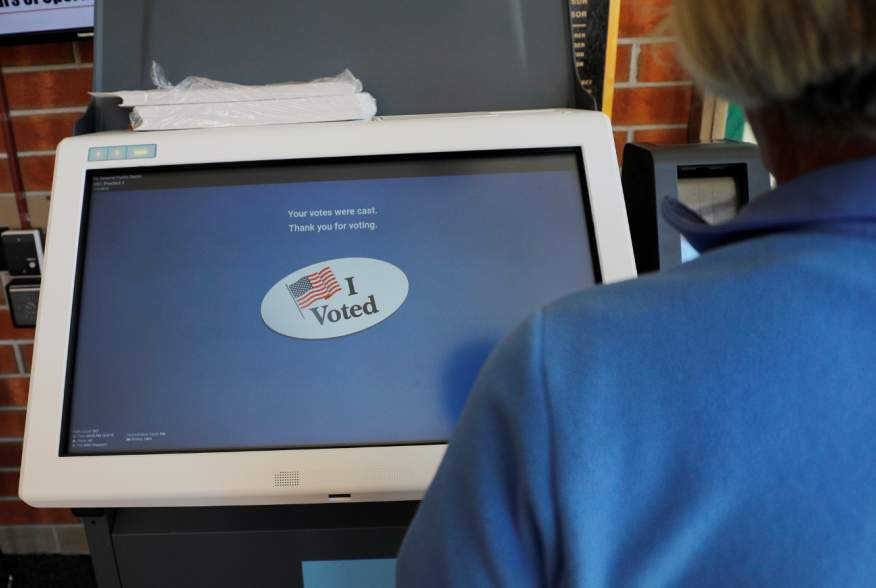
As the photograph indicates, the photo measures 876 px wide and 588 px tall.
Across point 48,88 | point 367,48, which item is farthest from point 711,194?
point 48,88

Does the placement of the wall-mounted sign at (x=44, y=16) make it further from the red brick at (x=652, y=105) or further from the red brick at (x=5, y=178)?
the red brick at (x=652, y=105)

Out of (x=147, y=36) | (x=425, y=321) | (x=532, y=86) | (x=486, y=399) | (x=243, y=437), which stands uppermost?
(x=147, y=36)

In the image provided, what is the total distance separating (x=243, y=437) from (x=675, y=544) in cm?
63

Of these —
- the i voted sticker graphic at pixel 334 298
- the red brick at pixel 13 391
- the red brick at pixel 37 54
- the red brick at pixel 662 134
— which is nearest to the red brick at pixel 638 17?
the red brick at pixel 662 134

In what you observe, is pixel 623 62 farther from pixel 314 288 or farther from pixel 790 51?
pixel 790 51

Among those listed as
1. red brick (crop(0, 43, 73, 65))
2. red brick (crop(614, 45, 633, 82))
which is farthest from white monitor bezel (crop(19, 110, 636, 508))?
red brick (crop(0, 43, 73, 65))

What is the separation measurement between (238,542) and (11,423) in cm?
148

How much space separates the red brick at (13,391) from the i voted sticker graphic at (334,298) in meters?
1.46

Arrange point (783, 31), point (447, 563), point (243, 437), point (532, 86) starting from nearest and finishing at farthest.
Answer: point (783, 31) → point (447, 563) → point (243, 437) → point (532, 86)

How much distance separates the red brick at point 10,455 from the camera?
2029 mm

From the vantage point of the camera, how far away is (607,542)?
432mm

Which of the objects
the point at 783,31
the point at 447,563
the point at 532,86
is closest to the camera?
the point at 783,31

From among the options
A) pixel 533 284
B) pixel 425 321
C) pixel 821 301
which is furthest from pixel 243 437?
pixel 821 301

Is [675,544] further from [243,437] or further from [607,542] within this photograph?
[243,437]
